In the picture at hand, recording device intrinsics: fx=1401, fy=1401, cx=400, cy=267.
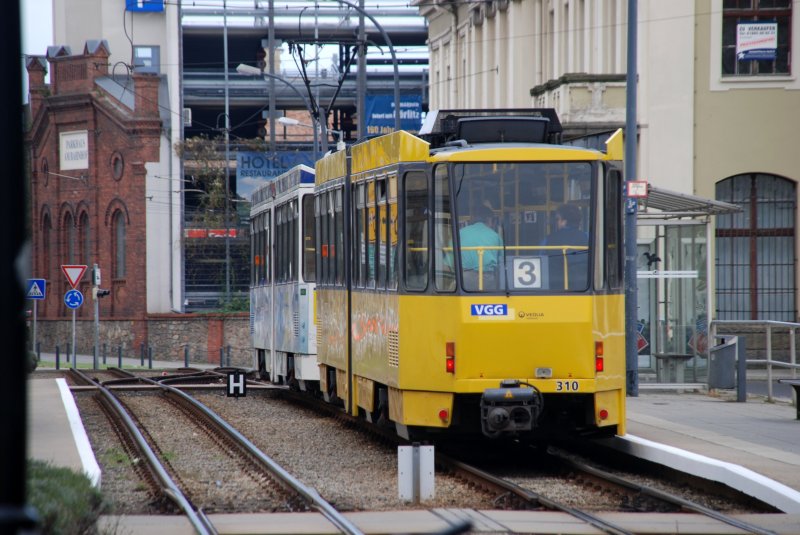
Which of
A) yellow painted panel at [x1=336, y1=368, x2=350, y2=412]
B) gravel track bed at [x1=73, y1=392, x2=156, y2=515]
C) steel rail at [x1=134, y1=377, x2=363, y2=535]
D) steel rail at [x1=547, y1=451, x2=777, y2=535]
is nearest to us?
steel rail at [x1=134, y1=377, x2=363, y2=535]

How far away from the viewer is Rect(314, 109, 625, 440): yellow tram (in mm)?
12320

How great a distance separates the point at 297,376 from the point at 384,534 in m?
11.9

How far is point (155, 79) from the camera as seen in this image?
60.0m

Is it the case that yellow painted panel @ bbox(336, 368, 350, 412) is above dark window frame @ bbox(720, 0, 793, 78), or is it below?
below

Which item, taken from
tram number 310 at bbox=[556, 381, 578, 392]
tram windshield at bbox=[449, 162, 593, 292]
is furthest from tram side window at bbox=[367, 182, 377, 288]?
tram number 310 at bbox=[556, 381, 578, 392]

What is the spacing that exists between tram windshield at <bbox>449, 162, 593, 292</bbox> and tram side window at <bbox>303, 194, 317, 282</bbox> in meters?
7.51

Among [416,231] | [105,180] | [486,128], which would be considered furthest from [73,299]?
[416,231]

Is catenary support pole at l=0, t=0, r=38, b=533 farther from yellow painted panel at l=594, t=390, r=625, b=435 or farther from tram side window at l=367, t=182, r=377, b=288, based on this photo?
tram side window at l=367, t=182, r=377, b=288

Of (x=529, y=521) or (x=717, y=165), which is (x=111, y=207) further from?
(x=529, y=521)

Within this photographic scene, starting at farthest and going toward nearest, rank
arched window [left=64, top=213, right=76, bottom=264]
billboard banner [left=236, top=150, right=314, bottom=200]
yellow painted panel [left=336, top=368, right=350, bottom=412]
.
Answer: arched window [left=64, top=213, right=76, bottom=264] → billboard banner [left=236, top=150, right=314, bottom=200] → yellow painted panel [left=336, top=368, right=350, bottom=412]

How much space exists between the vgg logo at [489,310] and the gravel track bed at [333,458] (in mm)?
1482

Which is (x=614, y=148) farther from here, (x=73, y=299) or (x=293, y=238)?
(x=73, y=299)

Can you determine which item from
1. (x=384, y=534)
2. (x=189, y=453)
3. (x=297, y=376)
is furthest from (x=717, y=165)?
(x=384, y=534)

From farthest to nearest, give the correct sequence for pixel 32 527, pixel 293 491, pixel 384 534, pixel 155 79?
pixel 155 79 < pixel 293 491 < pixel 384 534 < pixel 32 527
